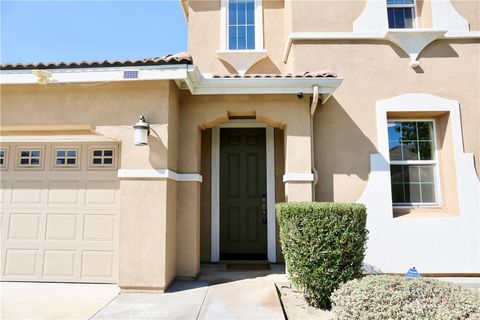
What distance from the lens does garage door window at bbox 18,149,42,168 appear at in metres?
6.44

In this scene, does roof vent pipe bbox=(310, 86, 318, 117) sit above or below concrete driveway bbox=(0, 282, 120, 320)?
above

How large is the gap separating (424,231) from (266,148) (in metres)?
3.89

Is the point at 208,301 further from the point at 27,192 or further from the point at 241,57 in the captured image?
the point at 241,57

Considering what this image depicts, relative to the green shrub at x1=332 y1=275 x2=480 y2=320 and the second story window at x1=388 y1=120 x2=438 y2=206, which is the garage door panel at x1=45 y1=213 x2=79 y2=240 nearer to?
the green shrub at x1=332 y1=275 x2=480 y2=320

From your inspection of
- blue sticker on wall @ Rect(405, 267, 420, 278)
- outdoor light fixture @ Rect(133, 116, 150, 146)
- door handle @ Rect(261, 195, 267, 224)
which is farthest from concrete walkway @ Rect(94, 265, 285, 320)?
outdoor light fixture @ Rect(133, 116, 150, 146)

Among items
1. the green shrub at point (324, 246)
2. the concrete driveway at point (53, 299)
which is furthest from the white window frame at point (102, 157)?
the green shrub at point (324, 246)

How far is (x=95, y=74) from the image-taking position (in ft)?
18.7

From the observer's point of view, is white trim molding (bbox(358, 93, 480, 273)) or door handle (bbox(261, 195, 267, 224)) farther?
door handle (bbox(261, 195, 267, 224))

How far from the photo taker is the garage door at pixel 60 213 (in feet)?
20.0

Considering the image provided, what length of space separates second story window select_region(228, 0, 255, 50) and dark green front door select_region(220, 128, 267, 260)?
7.97ft

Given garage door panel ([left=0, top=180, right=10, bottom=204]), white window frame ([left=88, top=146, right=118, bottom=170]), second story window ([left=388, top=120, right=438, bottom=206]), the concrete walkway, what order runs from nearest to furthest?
the concrete walkway → white window frame ([left=88, top=146, right=118, bottom=170]) → garage door panel ([left=0, top=180, right=10, bottom=204]) → second story window ([left=388, top=120, right=438, bottom=206])

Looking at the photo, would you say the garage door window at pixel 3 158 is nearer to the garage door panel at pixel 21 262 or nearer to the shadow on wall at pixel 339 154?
the garage door panel at pixel 21 262

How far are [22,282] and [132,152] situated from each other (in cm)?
337

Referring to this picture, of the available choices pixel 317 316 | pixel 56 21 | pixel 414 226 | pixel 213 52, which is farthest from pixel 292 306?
pixel 56 21
